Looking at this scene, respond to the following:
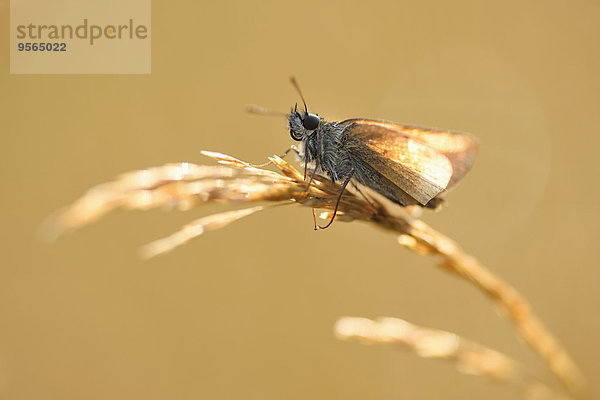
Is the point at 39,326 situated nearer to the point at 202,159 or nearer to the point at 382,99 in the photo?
the point at 202,159

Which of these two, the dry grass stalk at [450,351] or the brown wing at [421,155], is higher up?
the brown wing at [421,155]

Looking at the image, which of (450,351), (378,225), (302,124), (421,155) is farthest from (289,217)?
(450,351)

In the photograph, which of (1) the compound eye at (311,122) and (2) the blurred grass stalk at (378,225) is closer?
(2) the blurred grass stalk at (378,225)

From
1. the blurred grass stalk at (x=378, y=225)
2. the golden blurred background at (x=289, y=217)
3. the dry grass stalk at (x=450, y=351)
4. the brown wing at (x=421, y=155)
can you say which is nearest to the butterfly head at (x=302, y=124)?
the brown wing at (x=421, y=155)

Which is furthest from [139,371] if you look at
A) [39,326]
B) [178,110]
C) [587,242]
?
[587,242]

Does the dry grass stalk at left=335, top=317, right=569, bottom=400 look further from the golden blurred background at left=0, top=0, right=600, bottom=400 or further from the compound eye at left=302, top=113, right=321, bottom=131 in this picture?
the golden blurred background at left=0, top=0, right=600, bottom=400

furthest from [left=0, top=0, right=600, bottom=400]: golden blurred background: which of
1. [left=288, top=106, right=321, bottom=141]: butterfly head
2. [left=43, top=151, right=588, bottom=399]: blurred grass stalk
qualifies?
[left=43, top=151, right=588, bottom=399]: blurred grass stalk

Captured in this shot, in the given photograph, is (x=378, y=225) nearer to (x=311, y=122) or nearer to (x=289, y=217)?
(x=311, y=122)

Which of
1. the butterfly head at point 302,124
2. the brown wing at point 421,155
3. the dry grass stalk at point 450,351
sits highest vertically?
the butterfly head at point 302,124

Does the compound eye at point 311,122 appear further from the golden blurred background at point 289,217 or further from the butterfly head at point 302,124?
the golden blurred background at point 289,217
